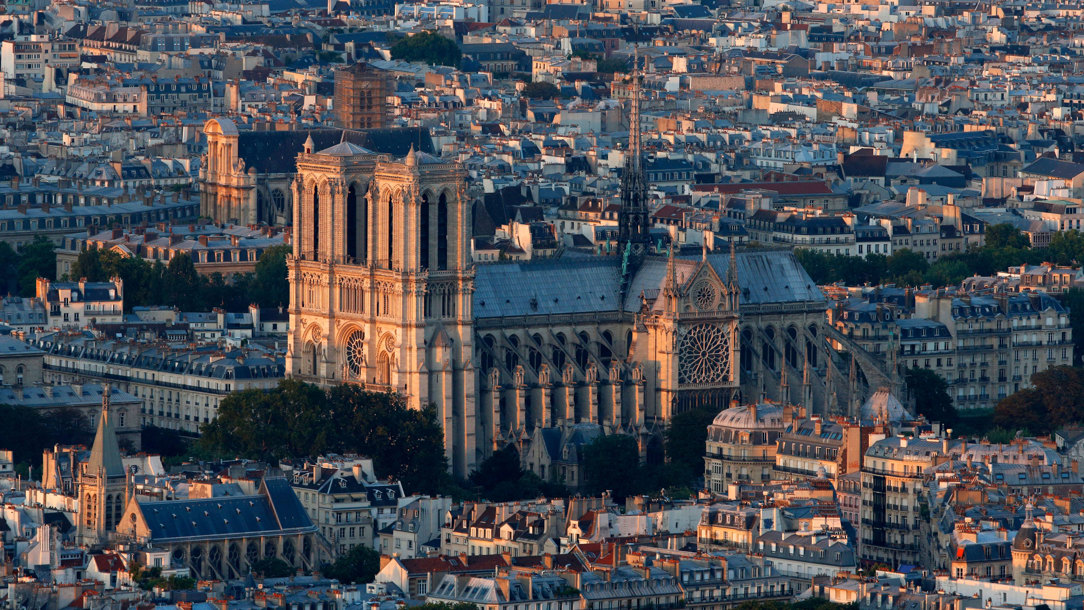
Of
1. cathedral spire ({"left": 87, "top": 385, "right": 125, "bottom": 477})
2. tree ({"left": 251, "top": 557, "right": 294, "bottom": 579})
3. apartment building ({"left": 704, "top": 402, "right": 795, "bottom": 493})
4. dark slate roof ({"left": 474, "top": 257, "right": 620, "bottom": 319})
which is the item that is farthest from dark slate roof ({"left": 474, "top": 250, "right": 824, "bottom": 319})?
tree ({"left": 251, "top": 557, "right": 294, "bottom": 579})

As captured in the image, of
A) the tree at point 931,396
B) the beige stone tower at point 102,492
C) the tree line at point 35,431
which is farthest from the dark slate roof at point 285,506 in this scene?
the tree at point 931,396

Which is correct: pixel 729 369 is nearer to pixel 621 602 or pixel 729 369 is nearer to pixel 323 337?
pixel 323 337

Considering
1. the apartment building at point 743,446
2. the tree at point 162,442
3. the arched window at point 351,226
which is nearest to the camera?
the apartment building at point 743,446

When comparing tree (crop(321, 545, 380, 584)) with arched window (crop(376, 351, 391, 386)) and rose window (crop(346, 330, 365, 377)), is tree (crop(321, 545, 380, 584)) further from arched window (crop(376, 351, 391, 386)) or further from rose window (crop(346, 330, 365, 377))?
rose window (crop(346, 330, 365, 377))

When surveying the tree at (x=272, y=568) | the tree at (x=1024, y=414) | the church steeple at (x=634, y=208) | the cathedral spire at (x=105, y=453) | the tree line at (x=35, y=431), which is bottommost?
the tree at (x=1024, y=414)

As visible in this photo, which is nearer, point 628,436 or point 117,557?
point 117,557

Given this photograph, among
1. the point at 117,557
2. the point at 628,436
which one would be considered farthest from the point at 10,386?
the point at 117,557

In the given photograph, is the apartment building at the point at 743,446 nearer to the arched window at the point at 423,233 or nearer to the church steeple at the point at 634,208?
the arched window at the point at 423,233
